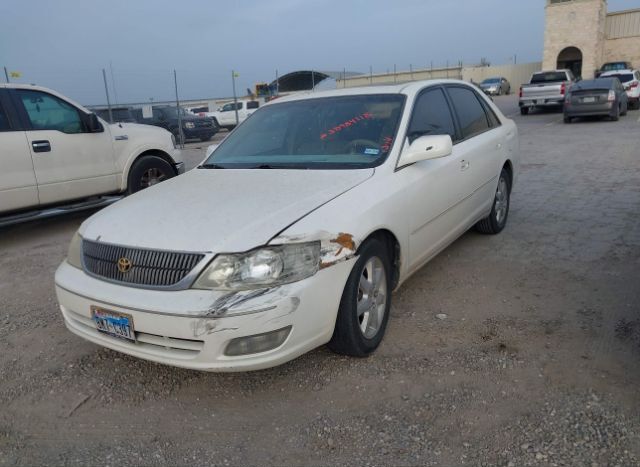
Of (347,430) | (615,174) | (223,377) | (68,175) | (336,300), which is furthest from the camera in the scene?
(615,174)

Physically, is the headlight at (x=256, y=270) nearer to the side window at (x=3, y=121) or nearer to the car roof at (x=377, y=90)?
the car roof at (x=377, y=90)

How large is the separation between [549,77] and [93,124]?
Answer: 19.8m

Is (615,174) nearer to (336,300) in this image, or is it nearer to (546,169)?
(546,169)

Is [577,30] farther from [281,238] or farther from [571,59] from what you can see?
[281,238]

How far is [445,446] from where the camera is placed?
8.46ft

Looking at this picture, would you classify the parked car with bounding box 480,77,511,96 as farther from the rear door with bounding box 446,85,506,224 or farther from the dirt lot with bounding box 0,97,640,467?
the dirt lot with bounding box 0,97,640,467

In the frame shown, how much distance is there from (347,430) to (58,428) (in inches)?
59.5

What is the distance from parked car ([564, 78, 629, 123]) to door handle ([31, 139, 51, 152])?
15413 mm

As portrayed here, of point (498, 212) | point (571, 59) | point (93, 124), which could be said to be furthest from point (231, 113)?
point (571, 59)

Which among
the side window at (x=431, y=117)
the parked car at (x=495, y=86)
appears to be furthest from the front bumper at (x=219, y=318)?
the parked car at (x=495, y=86)

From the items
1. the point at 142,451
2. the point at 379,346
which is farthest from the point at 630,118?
the point at 142,451

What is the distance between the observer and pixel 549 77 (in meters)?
21.9

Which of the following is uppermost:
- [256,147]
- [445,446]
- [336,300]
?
[256,147]

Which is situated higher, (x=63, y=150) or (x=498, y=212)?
(x=63, y=150)
